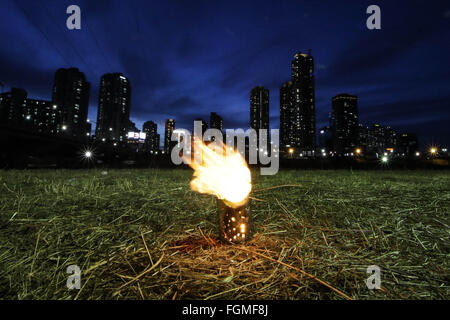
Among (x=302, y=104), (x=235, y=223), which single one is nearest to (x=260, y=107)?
(x=302, y=104)

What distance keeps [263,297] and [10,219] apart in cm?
340

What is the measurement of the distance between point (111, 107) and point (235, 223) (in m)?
147

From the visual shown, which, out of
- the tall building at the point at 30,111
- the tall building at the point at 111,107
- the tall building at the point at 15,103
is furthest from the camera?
the tall building at the point at 111,107

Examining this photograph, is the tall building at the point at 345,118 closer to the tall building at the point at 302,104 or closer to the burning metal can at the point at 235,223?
the tall building at the point at 302,104

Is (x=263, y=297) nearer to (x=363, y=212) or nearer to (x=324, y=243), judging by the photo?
(x=324, y=243)

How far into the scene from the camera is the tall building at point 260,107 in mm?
150000

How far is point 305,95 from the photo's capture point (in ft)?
464

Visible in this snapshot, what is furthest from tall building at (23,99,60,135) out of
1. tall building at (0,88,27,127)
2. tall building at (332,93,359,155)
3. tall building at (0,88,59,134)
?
tall building at (332,93,359,155)

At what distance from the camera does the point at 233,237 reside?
2.10 meters

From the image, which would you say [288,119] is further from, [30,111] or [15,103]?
[30,111]

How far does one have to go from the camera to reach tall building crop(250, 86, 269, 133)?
492 feet

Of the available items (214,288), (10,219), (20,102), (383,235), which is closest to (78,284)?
(214,288)

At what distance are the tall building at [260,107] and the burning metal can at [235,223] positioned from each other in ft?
494

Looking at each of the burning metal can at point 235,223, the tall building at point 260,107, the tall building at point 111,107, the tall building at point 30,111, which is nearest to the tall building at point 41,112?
the tall building at point 30,111
